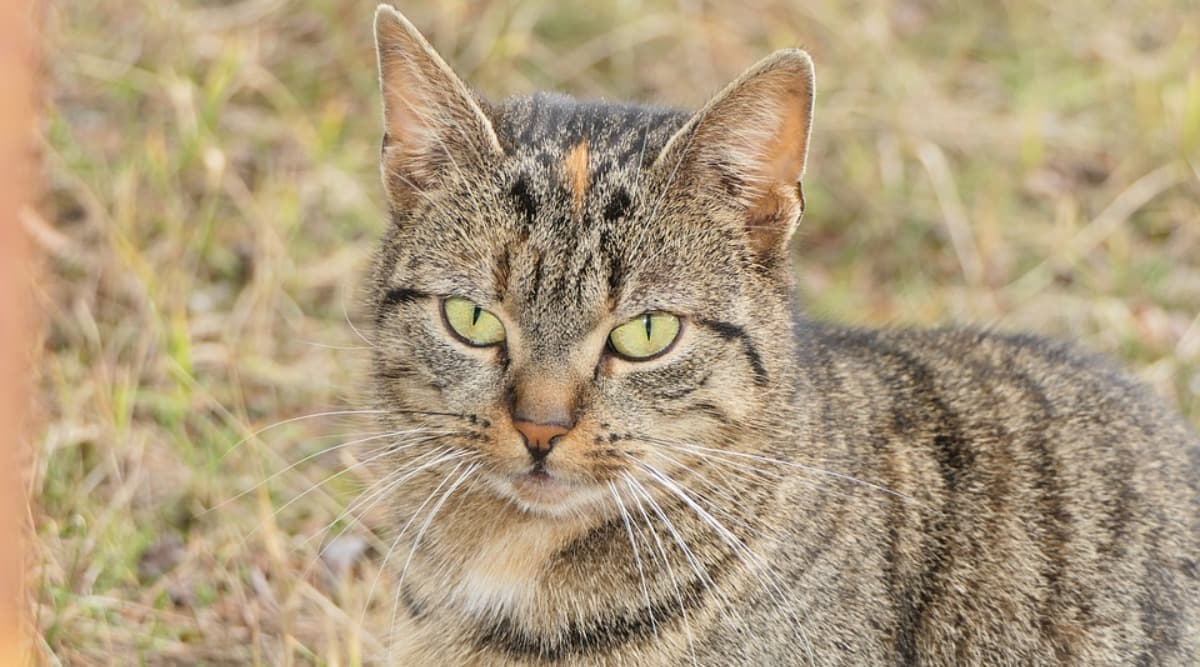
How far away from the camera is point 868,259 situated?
6.42 metres

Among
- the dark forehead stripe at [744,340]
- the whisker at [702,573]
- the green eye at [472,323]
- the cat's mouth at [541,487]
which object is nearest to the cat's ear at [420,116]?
the green eye at [472,323]

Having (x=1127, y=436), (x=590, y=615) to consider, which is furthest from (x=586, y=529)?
(x=1127, y=436)

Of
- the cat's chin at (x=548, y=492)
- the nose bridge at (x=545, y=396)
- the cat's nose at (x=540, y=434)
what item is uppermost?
the nose bridge at (x=545, y=396)

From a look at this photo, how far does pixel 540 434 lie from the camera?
119 inches

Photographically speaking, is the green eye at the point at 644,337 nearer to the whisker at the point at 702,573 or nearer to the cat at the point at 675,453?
the cat at the point at 675,453

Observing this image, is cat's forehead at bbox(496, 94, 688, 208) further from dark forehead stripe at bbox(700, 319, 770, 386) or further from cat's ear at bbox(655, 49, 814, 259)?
dark forehead stripe at bbox(700, 319, 770, 386)

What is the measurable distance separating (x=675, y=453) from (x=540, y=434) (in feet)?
1.18

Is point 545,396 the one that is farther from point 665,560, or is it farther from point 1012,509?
point 1012,509

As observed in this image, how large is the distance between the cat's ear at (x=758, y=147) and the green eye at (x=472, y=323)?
1.72 feet

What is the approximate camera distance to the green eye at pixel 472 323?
126 inches

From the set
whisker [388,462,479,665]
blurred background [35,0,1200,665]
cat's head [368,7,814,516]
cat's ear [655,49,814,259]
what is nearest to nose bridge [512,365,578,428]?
cat's head [368,7,814,516]

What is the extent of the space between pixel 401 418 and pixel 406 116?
728 millimetres

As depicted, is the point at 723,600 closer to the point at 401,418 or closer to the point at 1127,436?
the point at 401,418

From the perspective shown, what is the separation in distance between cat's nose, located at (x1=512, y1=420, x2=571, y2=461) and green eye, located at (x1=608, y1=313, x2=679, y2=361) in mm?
247
